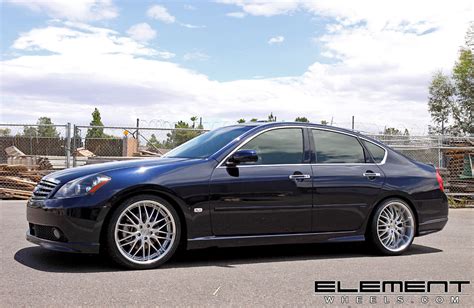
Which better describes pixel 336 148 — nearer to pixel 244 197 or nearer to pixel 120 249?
pixel 244 197

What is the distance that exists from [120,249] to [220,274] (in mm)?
993

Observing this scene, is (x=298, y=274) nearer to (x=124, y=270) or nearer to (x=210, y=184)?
(x=210, y=184)

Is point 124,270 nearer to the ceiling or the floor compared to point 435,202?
nearer to the floor

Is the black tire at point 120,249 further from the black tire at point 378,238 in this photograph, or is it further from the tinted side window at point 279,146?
the black tire at point 378,238

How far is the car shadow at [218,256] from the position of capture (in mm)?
5717

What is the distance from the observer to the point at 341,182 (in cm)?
656

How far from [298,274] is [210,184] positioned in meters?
1.26

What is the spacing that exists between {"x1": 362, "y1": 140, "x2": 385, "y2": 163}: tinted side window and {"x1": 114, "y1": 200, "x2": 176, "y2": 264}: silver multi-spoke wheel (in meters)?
2.71

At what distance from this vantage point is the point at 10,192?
536 inches

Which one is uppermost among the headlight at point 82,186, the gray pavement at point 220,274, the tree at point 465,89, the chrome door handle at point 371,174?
the tree at point 465,89

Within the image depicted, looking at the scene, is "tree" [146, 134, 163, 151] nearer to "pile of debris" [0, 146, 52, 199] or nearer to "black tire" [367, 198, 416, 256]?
"pile of debris" [0, 146, 52, 199]

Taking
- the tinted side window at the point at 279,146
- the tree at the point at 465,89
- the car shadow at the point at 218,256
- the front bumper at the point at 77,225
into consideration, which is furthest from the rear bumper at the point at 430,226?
the tree at the point at 465,89

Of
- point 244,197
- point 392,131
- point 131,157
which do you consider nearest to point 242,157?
point 244,197

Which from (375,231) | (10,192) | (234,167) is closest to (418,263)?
(375,231)
